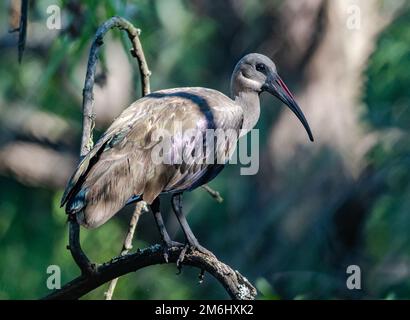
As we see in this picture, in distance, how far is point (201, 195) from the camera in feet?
26.9

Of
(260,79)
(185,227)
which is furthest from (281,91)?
(185,227)

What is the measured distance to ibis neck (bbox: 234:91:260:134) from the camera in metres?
4.08

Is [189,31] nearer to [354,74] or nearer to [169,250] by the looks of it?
[354,74]

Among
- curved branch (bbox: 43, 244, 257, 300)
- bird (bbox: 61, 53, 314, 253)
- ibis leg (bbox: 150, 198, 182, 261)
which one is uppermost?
bird (bbox: 61, 53, 314, 253)

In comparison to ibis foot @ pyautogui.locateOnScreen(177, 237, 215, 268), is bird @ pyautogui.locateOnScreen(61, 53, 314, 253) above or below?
above

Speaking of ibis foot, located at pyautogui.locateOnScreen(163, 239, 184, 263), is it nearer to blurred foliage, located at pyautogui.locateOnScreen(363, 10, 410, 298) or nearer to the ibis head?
the ibis head

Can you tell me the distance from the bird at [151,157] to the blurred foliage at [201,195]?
1875mm

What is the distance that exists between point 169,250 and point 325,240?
4290 mm

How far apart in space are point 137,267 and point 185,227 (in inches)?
17.4

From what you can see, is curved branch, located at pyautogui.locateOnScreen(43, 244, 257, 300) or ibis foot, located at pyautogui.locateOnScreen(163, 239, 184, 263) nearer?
curved branch, located at pyautogui.locateOnScreen(43, 244, 257, 300)

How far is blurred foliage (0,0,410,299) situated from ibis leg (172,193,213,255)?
6.15 feet

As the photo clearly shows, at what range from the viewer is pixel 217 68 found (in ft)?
28.8

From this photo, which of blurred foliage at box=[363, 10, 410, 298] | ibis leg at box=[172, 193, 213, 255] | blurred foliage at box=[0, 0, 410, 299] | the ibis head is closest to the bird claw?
ibis leg at box=[172, 193, 213, 255]
